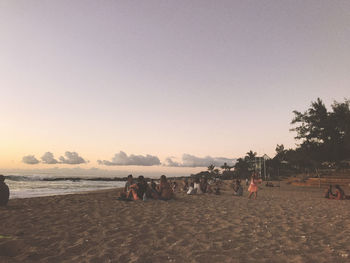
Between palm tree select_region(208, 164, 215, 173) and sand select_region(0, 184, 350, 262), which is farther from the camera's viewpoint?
palm tree select_region(208, 164, 215, 173)

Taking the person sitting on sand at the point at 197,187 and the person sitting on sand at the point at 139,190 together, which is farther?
the person sitting on sand at the point at 197,187

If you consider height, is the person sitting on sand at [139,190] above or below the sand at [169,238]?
above

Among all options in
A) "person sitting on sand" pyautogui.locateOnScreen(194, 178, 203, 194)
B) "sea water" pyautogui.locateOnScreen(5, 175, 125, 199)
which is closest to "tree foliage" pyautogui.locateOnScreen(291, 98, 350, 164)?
"person sitting on sand" pyautogui.locateOnScreen(194, 178, 203, 194)

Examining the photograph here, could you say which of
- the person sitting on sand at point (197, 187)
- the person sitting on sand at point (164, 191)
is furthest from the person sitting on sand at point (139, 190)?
the person sitting on sand at point (197, 187)

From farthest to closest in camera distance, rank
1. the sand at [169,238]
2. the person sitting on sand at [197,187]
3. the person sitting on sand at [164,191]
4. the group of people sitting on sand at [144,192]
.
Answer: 1. the person sitting on sand at [197,187]
2. the person sitting on sand at [164,191]
3. the group of people sitting on sand at [144,192]
4. the sand at [169,238]

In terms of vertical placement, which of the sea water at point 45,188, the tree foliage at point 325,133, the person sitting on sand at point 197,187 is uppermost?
the tree foliage at point 325,133

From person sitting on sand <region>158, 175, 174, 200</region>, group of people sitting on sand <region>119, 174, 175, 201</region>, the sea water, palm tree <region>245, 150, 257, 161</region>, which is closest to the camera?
group of people sitting on sand <region>119, 174, 175, 201</region>

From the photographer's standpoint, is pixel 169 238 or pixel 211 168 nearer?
pixel 169 238

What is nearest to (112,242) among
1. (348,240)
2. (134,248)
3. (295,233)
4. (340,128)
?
(134,248)

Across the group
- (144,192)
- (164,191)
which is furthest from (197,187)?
(144,192)

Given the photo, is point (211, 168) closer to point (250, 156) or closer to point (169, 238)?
point (250, 156)

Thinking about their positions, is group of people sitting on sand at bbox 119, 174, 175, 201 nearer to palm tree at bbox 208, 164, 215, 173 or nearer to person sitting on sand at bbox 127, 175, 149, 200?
person sitting on sand at bbox 127, 175, 149, 200

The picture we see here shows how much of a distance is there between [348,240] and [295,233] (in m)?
1.19

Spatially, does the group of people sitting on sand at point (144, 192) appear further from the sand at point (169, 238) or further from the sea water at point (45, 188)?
the sea water at point (45, 188)
